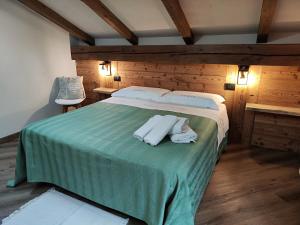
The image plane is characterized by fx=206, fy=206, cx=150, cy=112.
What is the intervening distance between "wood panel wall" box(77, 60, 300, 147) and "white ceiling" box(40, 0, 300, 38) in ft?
1.65

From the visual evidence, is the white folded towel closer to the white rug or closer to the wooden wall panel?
the white rug

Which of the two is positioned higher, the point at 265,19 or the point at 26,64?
the point at 265,19

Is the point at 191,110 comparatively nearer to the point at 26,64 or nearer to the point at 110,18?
the point at 110,18

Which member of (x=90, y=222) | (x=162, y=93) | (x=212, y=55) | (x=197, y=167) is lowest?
(x=90, y=222)

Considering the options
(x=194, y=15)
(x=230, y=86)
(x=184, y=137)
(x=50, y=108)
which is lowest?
(x=50, y=108)

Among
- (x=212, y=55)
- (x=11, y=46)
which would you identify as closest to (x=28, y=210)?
(x=11, y=46)

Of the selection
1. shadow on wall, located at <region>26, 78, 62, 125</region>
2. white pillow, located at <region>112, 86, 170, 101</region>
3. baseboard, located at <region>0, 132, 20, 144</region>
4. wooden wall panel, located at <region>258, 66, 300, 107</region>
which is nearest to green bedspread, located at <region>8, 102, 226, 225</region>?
white pillow, located at <region>112, 86, 170, 101</region>

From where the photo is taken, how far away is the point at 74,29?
343cm

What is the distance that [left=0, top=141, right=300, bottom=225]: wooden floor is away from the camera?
5.70 ft

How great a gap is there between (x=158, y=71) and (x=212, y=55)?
933mm

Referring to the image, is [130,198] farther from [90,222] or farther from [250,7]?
[250,7]

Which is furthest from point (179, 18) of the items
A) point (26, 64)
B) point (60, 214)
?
point (26, 64)

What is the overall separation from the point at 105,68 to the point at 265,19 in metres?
2.62

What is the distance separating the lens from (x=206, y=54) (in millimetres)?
2805
